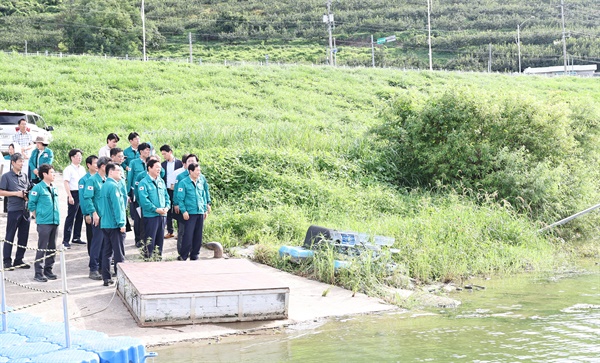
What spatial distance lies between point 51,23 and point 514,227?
217ft

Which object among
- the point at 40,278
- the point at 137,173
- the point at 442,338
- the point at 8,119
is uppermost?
the point at 8,119

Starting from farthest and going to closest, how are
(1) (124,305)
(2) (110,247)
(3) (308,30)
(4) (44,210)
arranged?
(3) (308,30) → (2) (110,247) → (4) (44,210) → (1) (124,305)

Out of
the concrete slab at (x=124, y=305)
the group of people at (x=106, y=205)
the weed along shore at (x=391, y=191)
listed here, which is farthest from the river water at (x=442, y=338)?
the group of people at (x=106, y=205)

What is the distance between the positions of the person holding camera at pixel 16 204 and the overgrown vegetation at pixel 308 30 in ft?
178

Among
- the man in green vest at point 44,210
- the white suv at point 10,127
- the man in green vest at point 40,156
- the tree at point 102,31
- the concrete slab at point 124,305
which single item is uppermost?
the tree at point 102,31

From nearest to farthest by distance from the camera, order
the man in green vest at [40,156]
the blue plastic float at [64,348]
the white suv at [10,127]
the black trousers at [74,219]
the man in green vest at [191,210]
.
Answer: the blue plastic float at [64,348] → the man in green vest at [191,210] → the black trousers at [74,219] → the man in green vest at [40,156] → the white suv at [10,127]

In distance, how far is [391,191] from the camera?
18.4 meters

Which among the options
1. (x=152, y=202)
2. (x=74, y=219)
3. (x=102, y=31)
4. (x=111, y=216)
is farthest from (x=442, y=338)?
(x=102, y=31)

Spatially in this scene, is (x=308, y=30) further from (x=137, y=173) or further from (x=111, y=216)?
(x=111, y=216)

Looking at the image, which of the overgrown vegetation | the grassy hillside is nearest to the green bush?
the grassy hillside

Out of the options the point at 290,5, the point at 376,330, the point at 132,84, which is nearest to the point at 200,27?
the point at 290,5

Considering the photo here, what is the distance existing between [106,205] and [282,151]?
29.2ft

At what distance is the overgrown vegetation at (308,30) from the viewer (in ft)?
224

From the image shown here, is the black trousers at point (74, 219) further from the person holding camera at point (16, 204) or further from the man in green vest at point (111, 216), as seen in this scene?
the man in green vest at point (111, 216)
